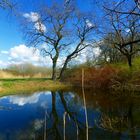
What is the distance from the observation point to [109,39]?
101ft

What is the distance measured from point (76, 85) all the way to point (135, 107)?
55.6 feet

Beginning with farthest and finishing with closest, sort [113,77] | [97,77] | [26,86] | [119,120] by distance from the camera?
1. [26,86]
2. [97,77]
3. [113,77]
4. [119,120]

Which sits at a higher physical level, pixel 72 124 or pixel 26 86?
pixel 26 86

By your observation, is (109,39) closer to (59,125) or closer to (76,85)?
(76,85)

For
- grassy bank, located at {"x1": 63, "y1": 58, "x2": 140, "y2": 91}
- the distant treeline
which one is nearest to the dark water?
grassy bank, located at {"x1": 63, "y1": 58, "x2": 140, "y2": 91}

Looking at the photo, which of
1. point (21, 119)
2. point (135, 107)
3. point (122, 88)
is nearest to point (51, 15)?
point (122, 88)

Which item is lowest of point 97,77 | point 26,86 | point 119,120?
point 119,120

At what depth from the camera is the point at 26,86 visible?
3009 centimetres

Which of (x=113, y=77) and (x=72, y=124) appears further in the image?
(x=113, y=77)

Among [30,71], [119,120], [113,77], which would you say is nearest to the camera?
[119,120]

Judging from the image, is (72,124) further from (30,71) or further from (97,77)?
(30,71)

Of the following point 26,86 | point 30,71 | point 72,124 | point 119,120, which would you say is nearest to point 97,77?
point 26,86

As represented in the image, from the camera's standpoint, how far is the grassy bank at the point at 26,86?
26516 millimetres

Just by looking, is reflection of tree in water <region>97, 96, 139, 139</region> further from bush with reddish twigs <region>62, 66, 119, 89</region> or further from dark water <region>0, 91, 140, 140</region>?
bush with reddish twigs <region>62, 66, 119, 89</region>
